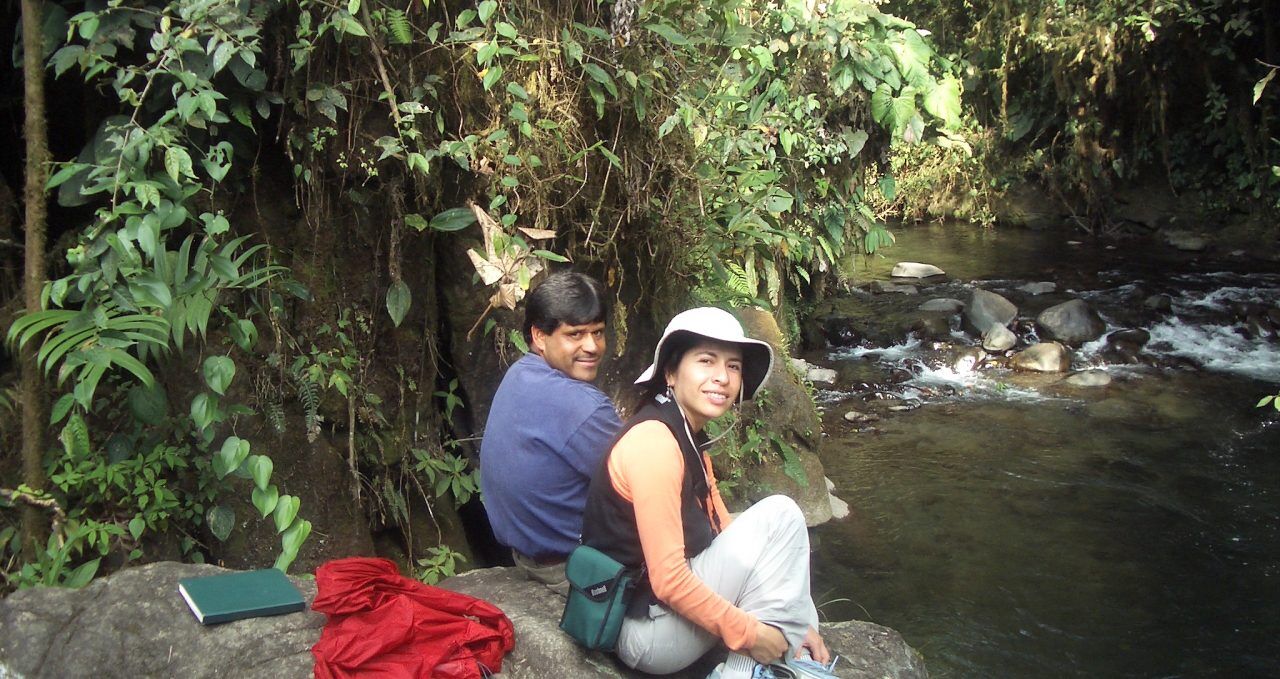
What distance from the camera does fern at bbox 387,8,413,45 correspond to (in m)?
3.71

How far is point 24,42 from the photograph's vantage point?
3254mm

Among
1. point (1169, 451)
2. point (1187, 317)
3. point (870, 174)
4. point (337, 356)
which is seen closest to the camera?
point (337, 356)

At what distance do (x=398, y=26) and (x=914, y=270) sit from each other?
9604mm

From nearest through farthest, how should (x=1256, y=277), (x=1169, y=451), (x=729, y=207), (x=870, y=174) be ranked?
(x=729, y=207), (x=1169, y=451), (x=870, y=174), (x=1256, y=277)

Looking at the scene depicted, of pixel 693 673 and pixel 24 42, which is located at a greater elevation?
pixel 24 42

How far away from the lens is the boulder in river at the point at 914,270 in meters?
12.2

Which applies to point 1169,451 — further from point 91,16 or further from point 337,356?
point 91,16

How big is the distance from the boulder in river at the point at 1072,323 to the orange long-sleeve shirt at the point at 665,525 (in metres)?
7.99

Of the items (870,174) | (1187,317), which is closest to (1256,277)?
(1187,317)

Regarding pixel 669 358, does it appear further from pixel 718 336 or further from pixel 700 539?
pixel 700 539

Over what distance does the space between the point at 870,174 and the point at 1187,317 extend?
4.20 meters

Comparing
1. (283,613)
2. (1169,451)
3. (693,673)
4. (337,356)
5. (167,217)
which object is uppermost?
(167,217)

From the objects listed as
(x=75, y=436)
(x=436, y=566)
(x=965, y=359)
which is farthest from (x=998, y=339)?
(x=75, y=436)

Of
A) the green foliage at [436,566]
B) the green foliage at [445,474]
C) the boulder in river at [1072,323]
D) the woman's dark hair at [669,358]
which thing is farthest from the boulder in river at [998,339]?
the woman's dark hair at [669,358]
